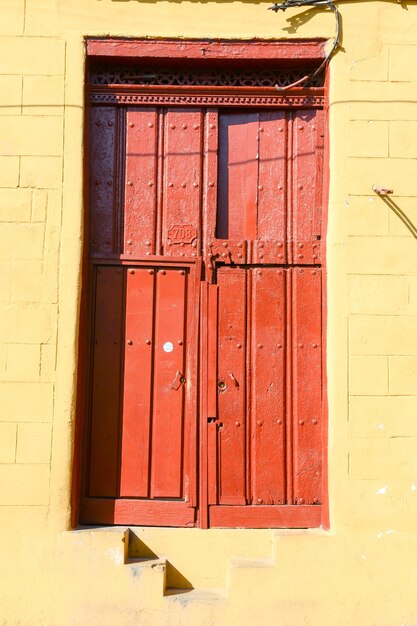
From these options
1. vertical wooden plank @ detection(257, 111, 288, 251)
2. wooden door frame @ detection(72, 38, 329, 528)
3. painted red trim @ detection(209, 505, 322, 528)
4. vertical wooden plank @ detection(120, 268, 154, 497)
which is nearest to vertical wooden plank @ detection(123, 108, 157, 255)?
wooden door frame @ detection(72, 38, 329, 528)

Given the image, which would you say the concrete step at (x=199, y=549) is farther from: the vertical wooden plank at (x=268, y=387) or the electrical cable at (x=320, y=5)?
the electrical cable at (x=320, y=5)

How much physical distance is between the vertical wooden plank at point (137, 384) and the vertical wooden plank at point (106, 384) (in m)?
0.06

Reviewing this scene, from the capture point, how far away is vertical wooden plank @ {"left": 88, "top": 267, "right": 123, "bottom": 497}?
4.50 metres

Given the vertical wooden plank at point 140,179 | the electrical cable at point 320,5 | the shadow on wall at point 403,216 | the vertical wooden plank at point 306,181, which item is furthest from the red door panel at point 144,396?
the electrical cable at point 320,5

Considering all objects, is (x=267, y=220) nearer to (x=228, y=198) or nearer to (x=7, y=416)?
(x=228, y=198)

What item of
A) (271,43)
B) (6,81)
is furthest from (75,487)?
(271,43)

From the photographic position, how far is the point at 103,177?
4691 mm

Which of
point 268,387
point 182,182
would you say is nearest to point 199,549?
point 268,387

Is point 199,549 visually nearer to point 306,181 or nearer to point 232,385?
point 232,385

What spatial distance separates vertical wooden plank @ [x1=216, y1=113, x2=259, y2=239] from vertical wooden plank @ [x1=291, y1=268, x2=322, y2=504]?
54 cm

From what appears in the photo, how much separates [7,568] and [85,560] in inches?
20.1

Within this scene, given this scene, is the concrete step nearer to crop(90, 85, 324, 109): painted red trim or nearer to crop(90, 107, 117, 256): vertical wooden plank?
crop(90, 107, 117, 256): vertical wooden plank

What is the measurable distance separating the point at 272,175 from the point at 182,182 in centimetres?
67

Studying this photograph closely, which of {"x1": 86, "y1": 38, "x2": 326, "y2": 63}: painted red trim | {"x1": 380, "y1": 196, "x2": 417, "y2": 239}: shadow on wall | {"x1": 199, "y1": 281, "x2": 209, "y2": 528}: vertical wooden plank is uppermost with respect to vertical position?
{"x1": 86, "y1": 38, "x2": 326, "y2": 63}: painted red trim
